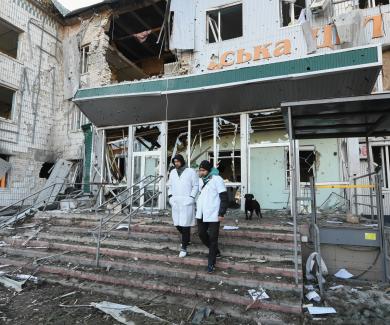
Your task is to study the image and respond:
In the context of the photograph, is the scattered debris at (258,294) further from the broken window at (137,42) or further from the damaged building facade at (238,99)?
the broken window at (137,42)

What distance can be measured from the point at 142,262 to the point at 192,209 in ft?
4.27

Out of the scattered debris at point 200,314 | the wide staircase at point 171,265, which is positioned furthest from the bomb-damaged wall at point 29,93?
the scattered debris at point 200,314

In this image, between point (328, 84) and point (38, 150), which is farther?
point (38, 150)

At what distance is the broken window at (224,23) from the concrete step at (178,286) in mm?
9135

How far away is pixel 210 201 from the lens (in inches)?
183

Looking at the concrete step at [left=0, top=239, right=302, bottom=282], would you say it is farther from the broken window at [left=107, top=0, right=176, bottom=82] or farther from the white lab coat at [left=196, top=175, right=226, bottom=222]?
the broken window at [left=107, top=0, right=176, bottom=82]

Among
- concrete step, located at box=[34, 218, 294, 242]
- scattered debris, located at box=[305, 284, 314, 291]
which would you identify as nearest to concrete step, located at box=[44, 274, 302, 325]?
scattered debris, located at box=[305, 284, 314, 291]

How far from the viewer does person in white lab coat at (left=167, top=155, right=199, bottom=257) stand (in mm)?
5035

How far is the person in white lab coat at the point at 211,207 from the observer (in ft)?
14.9

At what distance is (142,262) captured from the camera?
16.9ft

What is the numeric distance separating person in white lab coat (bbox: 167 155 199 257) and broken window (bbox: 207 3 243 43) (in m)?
7.50

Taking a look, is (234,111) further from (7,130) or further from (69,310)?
(7,130)

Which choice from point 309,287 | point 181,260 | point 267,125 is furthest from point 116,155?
point 309,287

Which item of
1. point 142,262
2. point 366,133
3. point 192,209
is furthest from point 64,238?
point 366,133
